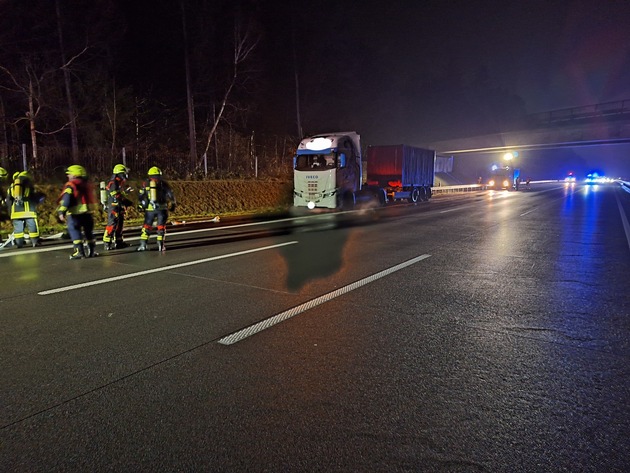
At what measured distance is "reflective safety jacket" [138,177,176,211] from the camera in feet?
30.3

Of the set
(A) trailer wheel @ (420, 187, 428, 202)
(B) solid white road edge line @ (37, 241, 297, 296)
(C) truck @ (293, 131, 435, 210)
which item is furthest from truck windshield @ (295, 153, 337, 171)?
(A) trailer wheel @ (420, 187, 428, 202)

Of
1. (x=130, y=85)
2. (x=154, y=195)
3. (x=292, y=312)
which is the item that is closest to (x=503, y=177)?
(x=130, y=85)

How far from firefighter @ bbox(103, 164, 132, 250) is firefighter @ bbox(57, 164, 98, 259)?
0.69 metres

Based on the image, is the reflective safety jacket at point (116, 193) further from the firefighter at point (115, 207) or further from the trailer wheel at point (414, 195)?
the trailer wheel at point (414, 195)

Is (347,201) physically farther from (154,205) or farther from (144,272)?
(144,272)

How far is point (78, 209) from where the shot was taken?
8.38 m

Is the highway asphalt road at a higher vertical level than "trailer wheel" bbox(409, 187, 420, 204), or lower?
lower

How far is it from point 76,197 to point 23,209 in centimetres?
225

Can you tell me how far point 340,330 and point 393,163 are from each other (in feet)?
69.3

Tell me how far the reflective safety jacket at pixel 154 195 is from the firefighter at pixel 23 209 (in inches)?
105

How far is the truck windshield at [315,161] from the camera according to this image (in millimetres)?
18312

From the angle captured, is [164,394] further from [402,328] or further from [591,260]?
[591,260]

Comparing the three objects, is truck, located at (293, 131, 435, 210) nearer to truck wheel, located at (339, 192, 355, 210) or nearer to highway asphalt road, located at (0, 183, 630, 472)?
truck wheel, located at (339, 192, 355, 210)

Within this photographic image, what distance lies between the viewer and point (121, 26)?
23.6 m
